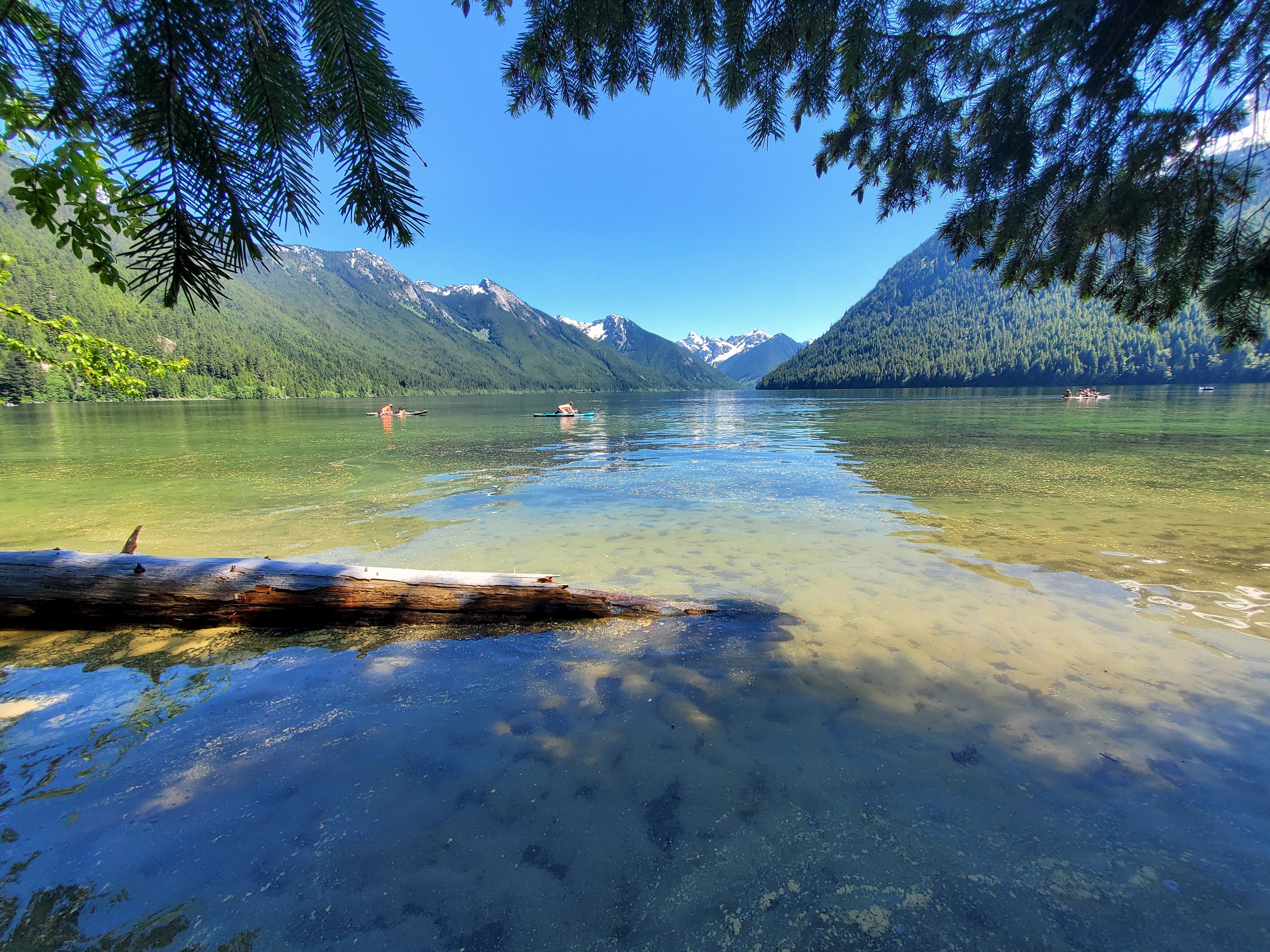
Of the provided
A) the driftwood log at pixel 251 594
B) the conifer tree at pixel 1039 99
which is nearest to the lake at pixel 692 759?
the driftwood log at pixel 251 594

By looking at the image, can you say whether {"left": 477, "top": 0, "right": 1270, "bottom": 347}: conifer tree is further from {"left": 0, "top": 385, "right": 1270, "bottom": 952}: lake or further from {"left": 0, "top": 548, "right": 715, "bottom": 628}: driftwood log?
{"left": 0, "top": 548, "right": 715, "bottom": 628}: driftwood log

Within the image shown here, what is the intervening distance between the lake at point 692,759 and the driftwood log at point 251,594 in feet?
0.69

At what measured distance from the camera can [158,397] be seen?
5709 inches

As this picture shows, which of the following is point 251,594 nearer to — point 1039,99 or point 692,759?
point 692,759

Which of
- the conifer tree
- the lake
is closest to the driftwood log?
the lake

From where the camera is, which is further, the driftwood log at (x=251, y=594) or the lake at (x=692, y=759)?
the driftwood log at (x=251, y=594)

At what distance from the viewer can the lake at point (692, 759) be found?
117 inches

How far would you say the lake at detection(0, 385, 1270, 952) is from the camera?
2.96 metres

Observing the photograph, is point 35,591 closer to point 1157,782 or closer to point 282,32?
point 282,32

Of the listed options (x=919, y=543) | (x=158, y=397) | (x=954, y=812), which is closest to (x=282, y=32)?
(x=954, y=812)

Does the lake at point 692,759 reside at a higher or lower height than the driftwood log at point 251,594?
lower

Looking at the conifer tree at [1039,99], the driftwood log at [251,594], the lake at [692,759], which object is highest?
the conifer tree at [1039,99]

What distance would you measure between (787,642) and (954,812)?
95.6 inches

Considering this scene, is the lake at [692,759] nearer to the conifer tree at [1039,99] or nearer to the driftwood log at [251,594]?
the driftwood log at [251,594]
